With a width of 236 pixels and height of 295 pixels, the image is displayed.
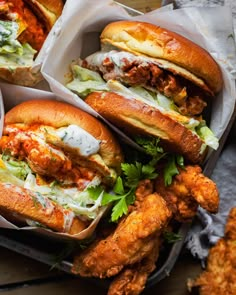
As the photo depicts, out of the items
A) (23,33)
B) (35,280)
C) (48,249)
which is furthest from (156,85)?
(35,280)

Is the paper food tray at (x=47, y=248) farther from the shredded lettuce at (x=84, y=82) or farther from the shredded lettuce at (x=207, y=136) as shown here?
the shredded lettuce at (x=84, y=82)

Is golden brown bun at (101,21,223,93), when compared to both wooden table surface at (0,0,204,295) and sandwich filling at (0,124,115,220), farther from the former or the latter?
wooden table surface at (0,0,204,295)

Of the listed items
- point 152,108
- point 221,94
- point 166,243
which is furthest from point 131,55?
point 166,243

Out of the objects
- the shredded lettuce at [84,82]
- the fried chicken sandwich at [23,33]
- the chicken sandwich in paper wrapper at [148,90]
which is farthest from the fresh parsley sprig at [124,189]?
the fried chicken sandwich at [23,33]

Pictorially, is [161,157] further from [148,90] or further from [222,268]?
[222,268]

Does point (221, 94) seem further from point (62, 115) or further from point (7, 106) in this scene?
point (7, 106)
